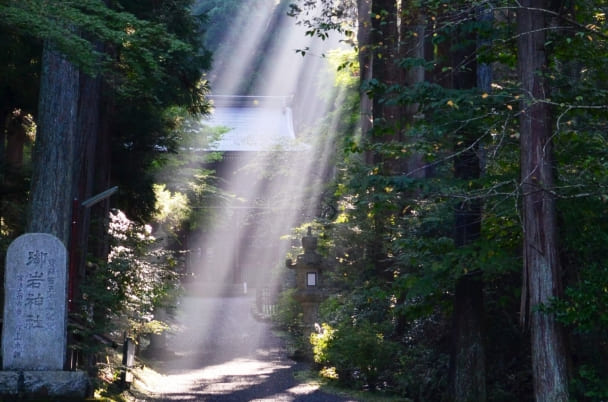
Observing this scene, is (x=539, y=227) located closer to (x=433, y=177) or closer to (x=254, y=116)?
(x=433, y=177)

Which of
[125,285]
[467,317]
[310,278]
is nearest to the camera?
[467,317]

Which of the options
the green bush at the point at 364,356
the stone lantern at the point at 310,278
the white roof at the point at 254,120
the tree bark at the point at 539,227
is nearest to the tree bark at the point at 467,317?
the tree bark at the point at 539,227

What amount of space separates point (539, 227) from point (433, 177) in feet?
10.0

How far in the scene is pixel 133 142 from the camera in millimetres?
13867

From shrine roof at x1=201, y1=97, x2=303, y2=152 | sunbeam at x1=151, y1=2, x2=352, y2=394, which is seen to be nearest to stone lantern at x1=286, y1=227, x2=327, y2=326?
sunbeam at x1=151, y1=2, x2=352, y2=394

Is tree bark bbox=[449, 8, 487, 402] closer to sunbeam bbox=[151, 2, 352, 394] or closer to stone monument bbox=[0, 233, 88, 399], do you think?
sunbeam bbox=[151, 2, 352, 394]

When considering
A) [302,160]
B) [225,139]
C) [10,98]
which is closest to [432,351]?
[10,98]

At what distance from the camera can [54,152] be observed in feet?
33.7

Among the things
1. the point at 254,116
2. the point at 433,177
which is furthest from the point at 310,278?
the point at 254,116

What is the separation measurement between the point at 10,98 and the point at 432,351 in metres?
7.93

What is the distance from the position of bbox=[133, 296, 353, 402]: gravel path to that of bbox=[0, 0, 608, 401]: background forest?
1.24m

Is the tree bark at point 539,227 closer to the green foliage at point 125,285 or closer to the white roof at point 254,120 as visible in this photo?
the green foliage at point 125,285

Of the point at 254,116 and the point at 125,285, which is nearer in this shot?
the point at 125,285

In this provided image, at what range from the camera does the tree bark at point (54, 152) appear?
10141mm
